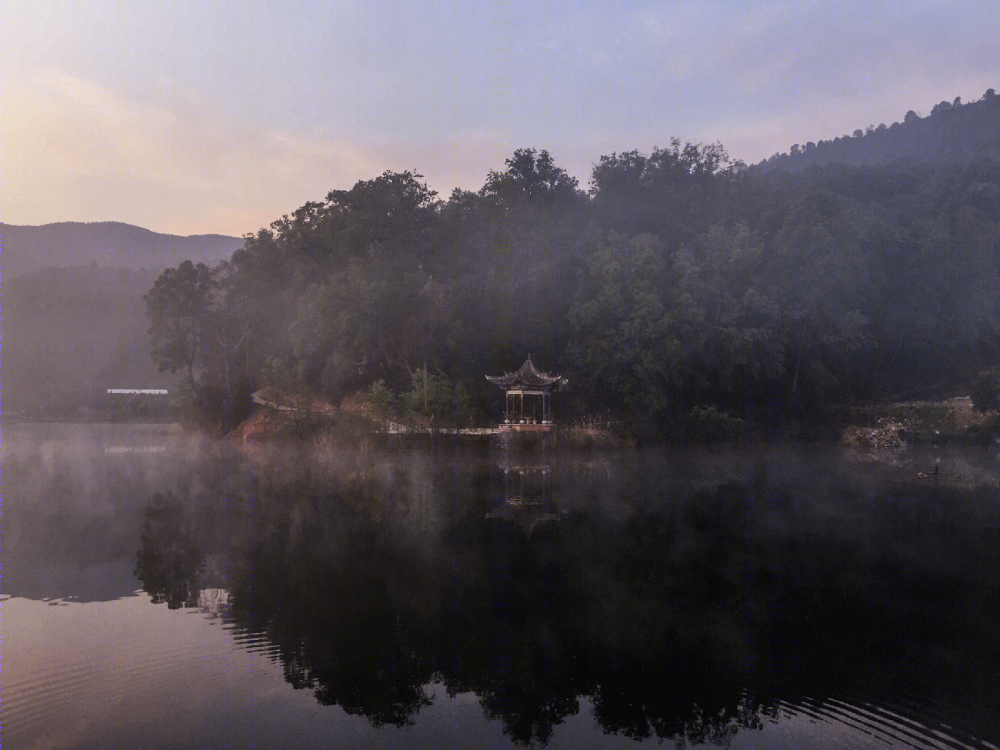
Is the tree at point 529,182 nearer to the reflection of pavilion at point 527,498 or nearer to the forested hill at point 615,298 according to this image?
the forested hill at point 615,298

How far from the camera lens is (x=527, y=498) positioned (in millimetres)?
26422

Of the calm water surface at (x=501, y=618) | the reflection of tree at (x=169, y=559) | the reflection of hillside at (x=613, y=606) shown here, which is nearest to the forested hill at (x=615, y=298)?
the calm water surface at (x=501, y=618)

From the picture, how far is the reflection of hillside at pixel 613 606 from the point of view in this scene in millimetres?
11086

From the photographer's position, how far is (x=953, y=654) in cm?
1254

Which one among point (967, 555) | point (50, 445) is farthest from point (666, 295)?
point (50, 445)

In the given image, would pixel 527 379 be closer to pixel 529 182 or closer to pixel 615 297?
pixel 615 297

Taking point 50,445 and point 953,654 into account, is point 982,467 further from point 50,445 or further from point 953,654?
point 50,445

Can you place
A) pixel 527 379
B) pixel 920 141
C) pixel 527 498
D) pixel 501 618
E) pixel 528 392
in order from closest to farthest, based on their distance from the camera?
1. pixel 501 618
2. pixel 527 498
3. pixel 527 379
4. pixel 528 392
5. pixel 920 141

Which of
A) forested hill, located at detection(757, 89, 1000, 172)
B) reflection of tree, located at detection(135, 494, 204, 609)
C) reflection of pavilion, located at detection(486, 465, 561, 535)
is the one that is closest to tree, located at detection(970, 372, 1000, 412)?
reflection of pavilion, located at detection(486, 465, 561, 535)

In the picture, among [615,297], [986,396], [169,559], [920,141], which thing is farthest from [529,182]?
[920,141]

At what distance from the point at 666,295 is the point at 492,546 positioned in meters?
32.0

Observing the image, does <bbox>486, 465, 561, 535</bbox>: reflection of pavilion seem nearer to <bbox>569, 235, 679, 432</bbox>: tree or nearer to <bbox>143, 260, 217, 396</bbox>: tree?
<bbox>569, 235, 679, 432</bbox>: tree

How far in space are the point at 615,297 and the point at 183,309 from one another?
106 ft

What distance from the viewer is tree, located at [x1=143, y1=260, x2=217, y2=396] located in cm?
5741
